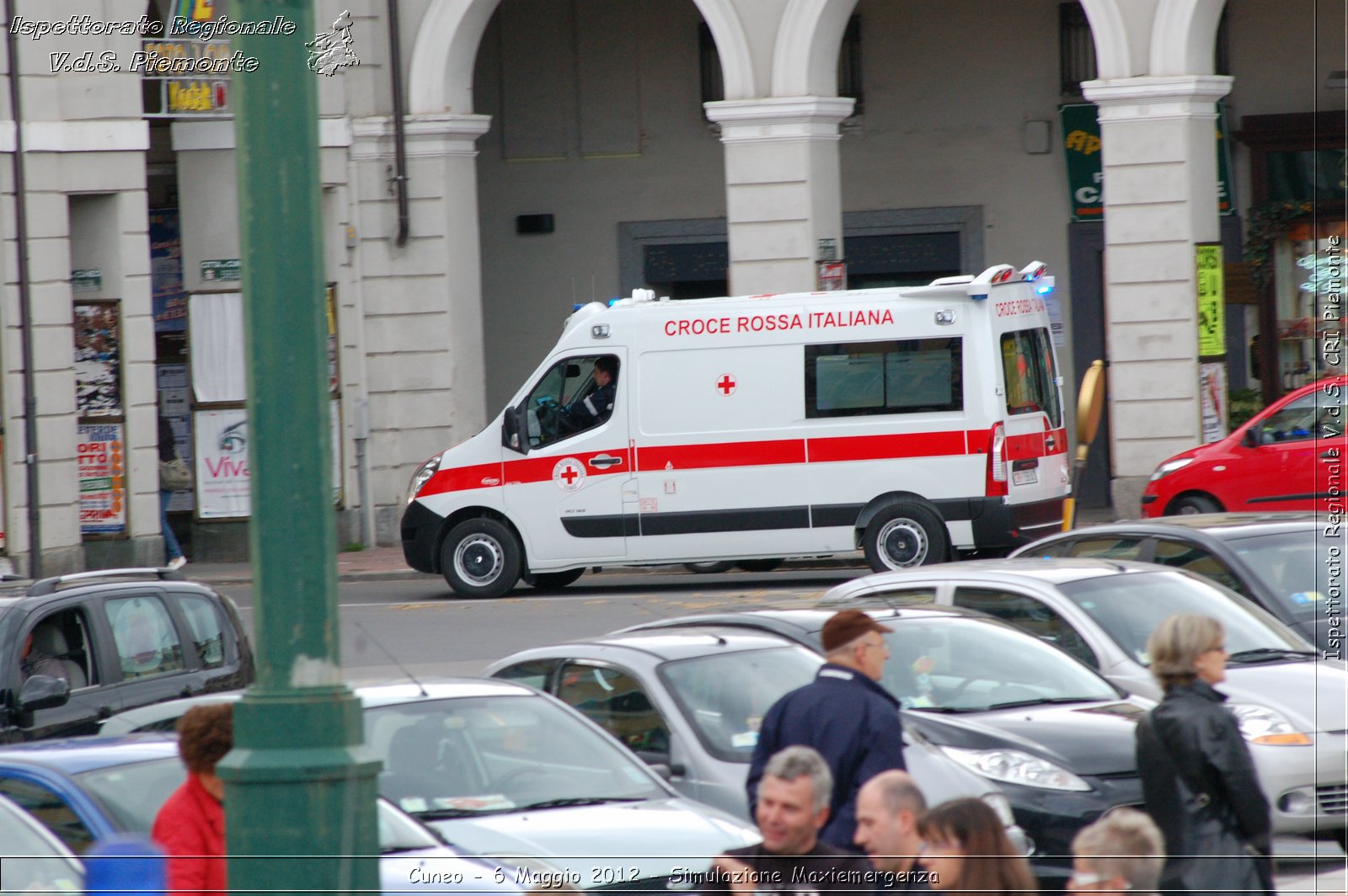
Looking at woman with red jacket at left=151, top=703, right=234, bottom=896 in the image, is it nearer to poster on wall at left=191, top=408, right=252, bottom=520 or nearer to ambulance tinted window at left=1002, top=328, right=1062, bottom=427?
ambulance tinted window at left=1002, top=328, right=1062, bottom=427

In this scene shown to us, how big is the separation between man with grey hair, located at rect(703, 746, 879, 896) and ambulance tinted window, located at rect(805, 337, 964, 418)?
38.1 feet

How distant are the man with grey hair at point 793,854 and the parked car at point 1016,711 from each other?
218 cm

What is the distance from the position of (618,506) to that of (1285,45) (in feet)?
37.8

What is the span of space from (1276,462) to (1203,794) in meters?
12.1

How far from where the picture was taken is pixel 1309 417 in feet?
55.4

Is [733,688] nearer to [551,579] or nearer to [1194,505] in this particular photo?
[1194,505]

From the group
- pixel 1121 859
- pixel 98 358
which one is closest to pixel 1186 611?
pixel 1121 859

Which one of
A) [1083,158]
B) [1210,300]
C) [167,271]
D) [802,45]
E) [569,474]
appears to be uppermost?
[802,45]

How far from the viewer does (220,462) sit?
21.5 m

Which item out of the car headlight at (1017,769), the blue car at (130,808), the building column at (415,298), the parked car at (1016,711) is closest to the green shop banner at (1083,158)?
the building column at (415,298)

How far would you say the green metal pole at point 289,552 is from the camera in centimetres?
420

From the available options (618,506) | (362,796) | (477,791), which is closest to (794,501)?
(618,506)

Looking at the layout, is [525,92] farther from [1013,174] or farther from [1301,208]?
[1301,208]

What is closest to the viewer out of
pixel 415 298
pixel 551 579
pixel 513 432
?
pixel 513 432
